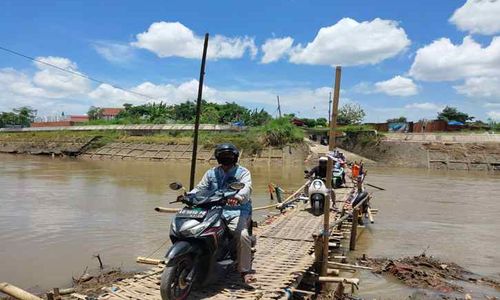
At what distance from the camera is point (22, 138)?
1914 inches

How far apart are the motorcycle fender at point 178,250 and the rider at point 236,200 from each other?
1.87 ft

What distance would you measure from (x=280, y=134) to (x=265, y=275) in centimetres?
3086

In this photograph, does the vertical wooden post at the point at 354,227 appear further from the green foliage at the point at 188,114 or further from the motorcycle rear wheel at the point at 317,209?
the green foliage at the point at 188,114

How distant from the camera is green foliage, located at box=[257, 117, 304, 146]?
3584 cm

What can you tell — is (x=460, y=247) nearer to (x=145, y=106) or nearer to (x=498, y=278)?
(x=498, y=278)

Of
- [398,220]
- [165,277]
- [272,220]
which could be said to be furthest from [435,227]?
[165,277]

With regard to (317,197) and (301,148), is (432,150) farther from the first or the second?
(317,197)

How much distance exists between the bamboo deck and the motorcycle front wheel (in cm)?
20

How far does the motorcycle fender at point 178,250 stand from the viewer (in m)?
4.16

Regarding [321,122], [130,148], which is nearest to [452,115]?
[321,122]

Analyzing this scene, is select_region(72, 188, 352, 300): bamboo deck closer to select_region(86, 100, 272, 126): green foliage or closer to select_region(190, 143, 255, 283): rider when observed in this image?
select_region(190, 143, 255, 283): rider

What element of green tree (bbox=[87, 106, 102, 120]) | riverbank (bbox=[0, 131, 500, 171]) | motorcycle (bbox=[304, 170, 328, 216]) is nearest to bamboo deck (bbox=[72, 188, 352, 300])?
motorcycle (bbox=[304, 170, 328, 216])

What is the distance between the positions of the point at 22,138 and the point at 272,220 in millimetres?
47120

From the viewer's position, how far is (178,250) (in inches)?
166
